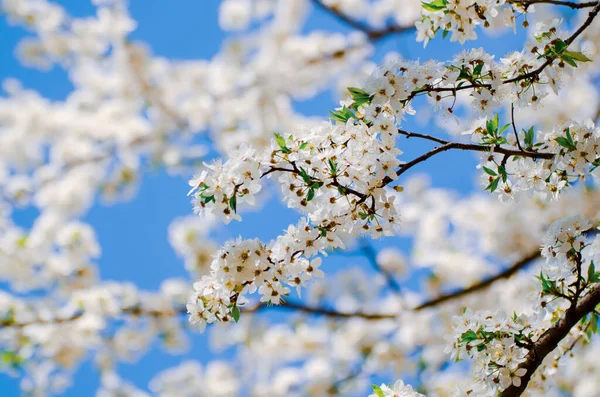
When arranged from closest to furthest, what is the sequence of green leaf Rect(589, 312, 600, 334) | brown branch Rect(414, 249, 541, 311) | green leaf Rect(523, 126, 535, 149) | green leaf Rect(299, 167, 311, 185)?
green leaf Rect(299, 167, 311, 185) → green leaf Rect(523, 126, 535, 149) → green leaf Rect(589, 312, 600, 334) → brown branch Rect(414, 249, 541, 311)

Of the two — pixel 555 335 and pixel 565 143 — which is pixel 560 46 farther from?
pixel 555 335

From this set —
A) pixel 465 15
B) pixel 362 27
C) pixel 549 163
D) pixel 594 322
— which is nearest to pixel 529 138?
pixel 549 163

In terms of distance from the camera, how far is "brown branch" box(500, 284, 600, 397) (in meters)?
1.86

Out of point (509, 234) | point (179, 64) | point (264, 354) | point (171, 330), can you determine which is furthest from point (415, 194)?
point (171, 330)

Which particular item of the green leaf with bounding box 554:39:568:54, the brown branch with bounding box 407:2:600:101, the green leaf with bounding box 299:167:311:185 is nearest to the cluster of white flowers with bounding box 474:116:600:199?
the brown branch with bounding box 407:2:600:101

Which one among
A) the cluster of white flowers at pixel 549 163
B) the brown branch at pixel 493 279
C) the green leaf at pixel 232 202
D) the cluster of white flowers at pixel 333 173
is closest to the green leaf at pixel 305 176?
the cluster of white flowers at pixel 333 173

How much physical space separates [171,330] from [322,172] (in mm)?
5113

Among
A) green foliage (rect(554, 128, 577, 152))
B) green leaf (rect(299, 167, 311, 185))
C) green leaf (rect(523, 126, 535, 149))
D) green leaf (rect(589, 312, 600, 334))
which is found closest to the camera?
green leaf (rect(299, 167, 311, 185))

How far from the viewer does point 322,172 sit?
181 cm

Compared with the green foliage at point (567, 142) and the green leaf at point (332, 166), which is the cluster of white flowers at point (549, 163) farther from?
the green leaf at point (332, 166)

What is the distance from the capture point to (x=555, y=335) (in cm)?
191

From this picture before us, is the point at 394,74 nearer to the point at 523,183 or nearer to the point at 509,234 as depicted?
the point at 523,183

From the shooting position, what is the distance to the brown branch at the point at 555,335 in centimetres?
186

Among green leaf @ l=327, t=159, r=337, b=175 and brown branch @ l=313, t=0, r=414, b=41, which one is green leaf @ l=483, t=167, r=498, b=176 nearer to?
green leaf @ l=327, t=159, r=337, b=175
